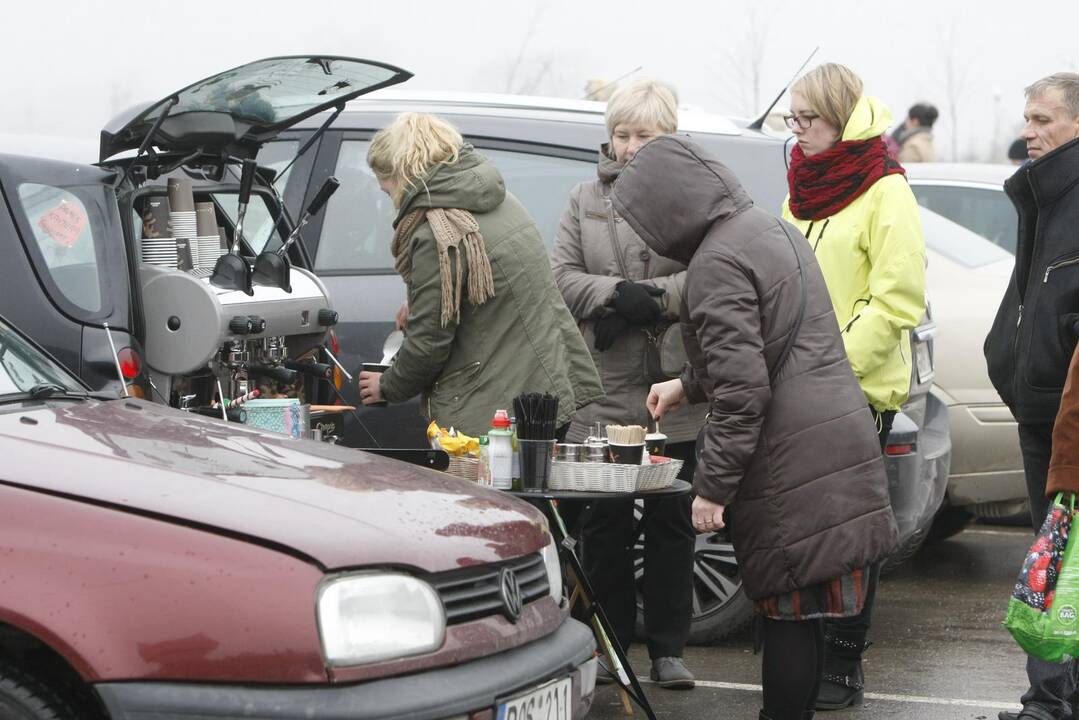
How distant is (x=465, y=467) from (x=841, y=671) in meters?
1.50

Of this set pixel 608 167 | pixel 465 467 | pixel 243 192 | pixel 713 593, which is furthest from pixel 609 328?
pixel 243 192

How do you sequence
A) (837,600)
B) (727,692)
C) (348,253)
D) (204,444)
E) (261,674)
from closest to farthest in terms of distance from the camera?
(261,674) < (204,444) < (837,600) < (727,692) < (348,253)

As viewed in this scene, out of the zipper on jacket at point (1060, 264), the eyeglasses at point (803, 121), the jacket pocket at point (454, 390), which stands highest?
the eyeglasses at point (803, 121)

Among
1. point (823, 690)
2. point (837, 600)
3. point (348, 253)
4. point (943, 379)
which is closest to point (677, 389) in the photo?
point (837, 600)

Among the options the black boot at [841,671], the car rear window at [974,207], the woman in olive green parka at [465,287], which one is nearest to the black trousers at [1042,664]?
the black boot at [841,671]

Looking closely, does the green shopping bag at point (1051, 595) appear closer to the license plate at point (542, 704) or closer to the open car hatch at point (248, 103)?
the license plate at point (542, 704)

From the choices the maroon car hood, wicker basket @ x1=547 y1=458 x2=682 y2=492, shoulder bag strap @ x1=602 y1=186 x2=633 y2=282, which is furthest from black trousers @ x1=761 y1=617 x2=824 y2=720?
shoulder bag strap @ x1=602 y1=186 x2=633 y2=282

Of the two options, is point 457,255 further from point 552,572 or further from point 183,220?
point 552,572

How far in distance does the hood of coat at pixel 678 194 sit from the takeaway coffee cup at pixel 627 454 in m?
0.52

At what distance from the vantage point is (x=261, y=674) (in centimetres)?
288

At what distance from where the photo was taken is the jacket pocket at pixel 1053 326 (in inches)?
174

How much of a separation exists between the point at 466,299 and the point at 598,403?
27.3 inches

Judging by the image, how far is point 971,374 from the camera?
23.0 feet

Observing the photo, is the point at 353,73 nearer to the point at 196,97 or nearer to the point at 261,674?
the point at 196,97
